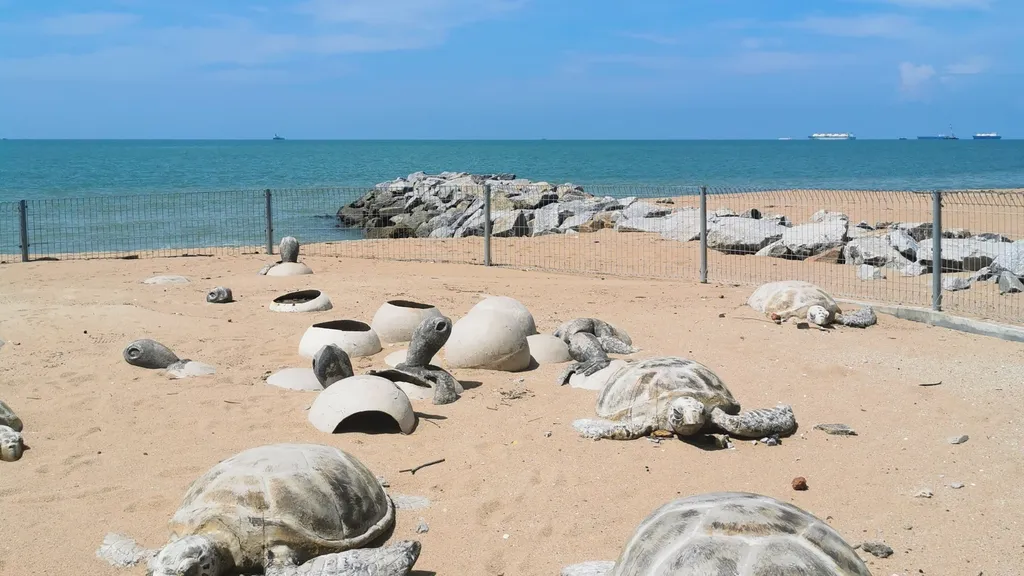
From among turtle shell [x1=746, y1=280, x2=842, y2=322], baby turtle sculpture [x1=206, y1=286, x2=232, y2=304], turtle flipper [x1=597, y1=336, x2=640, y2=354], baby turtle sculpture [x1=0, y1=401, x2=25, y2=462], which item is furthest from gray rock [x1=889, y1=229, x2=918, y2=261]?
baby turtle sculpture [x1=0, y1=401, x2=25, y2=462]

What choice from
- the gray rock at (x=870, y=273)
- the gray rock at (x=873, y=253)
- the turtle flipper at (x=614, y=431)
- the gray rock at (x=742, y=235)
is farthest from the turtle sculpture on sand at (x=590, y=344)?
the gray rock at (x=742, y=235)

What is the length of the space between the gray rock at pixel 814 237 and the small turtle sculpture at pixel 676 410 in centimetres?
1091

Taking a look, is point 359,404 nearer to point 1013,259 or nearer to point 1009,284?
point 1009,284

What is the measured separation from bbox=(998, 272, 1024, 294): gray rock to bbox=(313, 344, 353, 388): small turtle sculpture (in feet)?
32.1

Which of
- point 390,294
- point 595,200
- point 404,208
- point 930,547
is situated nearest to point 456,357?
point 390,294

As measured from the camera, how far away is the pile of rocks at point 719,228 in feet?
51.9

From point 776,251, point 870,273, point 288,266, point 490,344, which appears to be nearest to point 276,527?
point 490,344

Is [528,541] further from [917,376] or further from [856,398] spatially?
[917,376]

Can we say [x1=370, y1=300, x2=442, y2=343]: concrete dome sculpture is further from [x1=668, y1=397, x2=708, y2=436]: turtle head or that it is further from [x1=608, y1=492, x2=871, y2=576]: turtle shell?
[x1=608, y1=492, x2=871, y2=576]: turtle shell

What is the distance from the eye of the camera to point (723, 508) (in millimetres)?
4422

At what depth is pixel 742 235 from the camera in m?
18.9

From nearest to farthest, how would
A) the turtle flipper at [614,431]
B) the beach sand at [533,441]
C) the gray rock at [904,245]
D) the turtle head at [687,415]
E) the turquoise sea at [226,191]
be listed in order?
1. the beach sand at [533,441]
2. the turtle head at [687,415]
3. the turtle flipper at [614,431]
4. the gray rock at [904,245]
5. the turquoise sea at [226,191]

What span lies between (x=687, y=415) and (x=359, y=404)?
109 inches

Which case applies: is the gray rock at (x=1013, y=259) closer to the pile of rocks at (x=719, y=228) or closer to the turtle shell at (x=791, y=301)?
the pile of rocks at (x=719, y=228)
